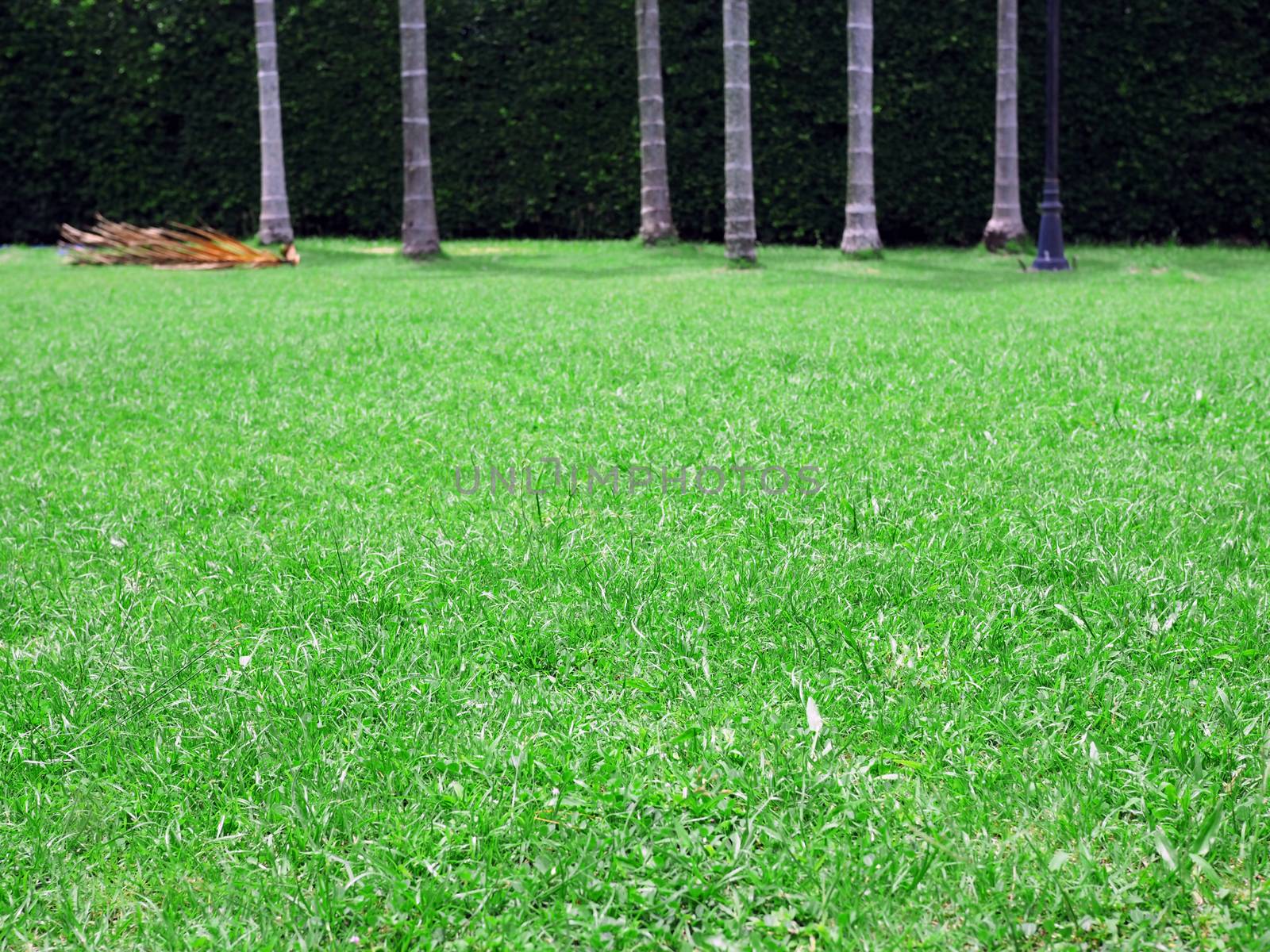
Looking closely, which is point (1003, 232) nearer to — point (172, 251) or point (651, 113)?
point (651, 113)

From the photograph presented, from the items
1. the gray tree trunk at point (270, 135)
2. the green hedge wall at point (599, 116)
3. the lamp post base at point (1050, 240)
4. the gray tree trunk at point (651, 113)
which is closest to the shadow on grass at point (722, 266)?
the lamp post base at point (1050, 240)

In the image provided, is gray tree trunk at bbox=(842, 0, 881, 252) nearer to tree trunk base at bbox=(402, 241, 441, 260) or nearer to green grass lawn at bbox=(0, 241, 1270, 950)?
tree trunk base at bbox=(402, 241, 441, 260)

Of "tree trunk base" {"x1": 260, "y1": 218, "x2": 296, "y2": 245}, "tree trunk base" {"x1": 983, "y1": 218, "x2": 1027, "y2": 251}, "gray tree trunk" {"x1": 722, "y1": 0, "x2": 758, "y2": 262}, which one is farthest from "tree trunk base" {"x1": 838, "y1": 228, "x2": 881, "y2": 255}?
"tree trunk base" {"x1": 260, "y1": 218, "x2": 296, "y2": 245}

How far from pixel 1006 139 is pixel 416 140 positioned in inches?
300

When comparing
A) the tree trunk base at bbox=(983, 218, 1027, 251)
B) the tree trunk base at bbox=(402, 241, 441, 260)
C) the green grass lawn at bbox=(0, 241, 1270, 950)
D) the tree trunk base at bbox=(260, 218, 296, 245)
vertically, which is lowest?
the green grass lawn at bbox=(0, 241, 1270, 950)

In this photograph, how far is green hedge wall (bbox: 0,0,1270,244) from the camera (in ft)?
53.4

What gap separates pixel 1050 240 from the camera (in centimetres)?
1341

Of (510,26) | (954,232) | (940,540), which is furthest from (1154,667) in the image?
(510,26)

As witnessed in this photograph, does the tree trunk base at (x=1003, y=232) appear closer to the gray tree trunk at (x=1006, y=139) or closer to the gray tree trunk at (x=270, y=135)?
the gray tree trunk at (x=1006, y=139)

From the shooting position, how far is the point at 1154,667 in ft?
9.27

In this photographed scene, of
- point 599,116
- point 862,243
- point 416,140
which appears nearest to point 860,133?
point 862,243

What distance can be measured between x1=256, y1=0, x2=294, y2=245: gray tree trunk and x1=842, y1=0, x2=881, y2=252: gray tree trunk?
25.0 feet

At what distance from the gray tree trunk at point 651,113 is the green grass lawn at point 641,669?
10146mm

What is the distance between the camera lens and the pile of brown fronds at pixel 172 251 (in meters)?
15.0
